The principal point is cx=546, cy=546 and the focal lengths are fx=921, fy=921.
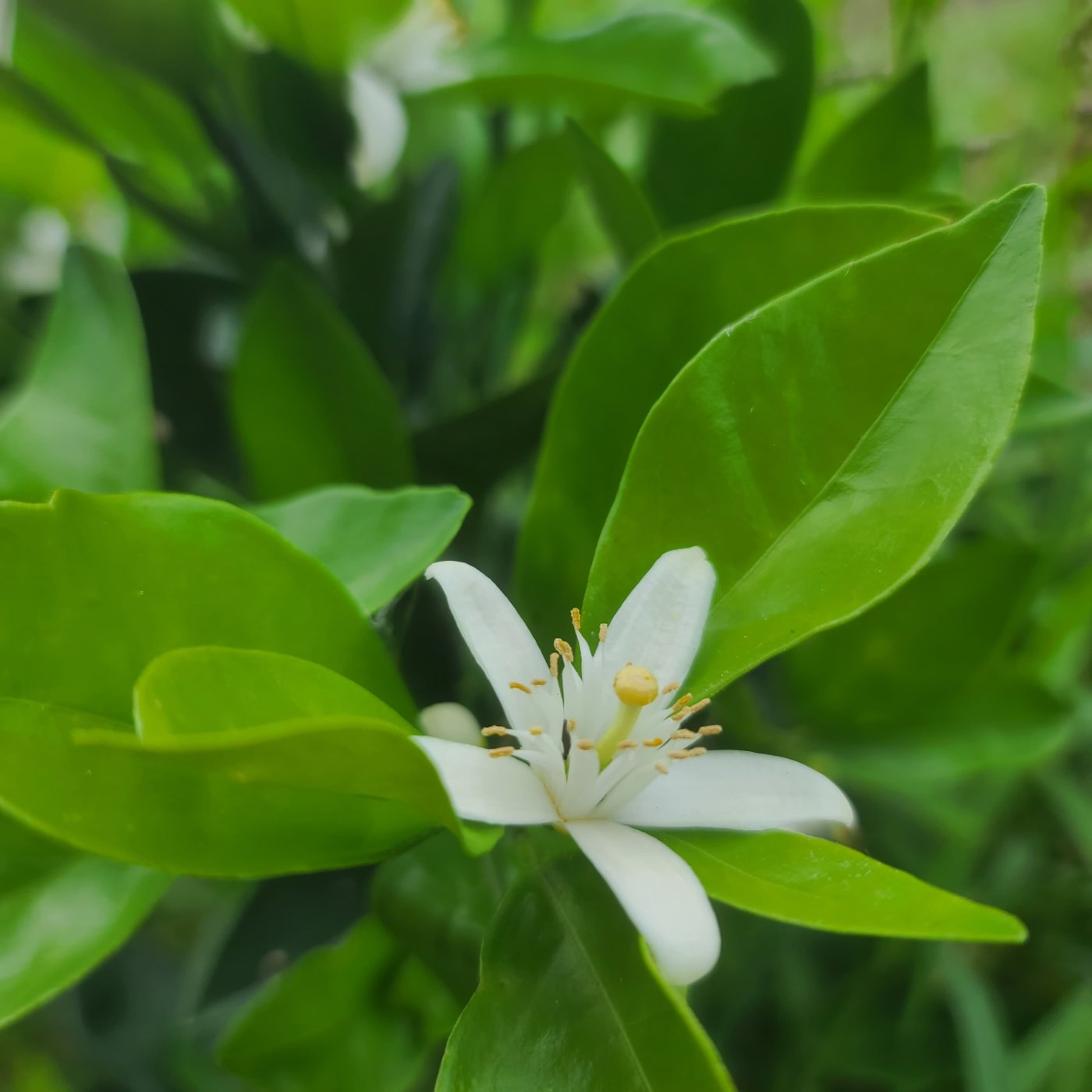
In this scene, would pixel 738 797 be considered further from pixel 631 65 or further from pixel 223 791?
pixel 631 65

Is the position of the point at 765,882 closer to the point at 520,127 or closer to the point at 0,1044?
the point at 520,127

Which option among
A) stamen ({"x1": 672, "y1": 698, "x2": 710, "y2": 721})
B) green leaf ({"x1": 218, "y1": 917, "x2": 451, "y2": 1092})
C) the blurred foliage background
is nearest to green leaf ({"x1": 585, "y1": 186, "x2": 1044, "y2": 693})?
stamen ({"x1": 672, "y1": 698, "x2": 710, "y2": 721})

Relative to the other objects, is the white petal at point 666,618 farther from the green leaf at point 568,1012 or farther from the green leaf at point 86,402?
the green leaf at point 86,402

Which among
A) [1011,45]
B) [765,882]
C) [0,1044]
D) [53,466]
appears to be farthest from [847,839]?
[1011,45]

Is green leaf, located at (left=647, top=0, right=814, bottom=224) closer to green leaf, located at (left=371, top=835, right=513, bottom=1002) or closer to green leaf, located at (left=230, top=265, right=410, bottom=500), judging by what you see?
green leaf, located at (left=230, top=265, right=410, bottom=500)

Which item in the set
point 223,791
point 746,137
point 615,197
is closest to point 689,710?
point 223,791
